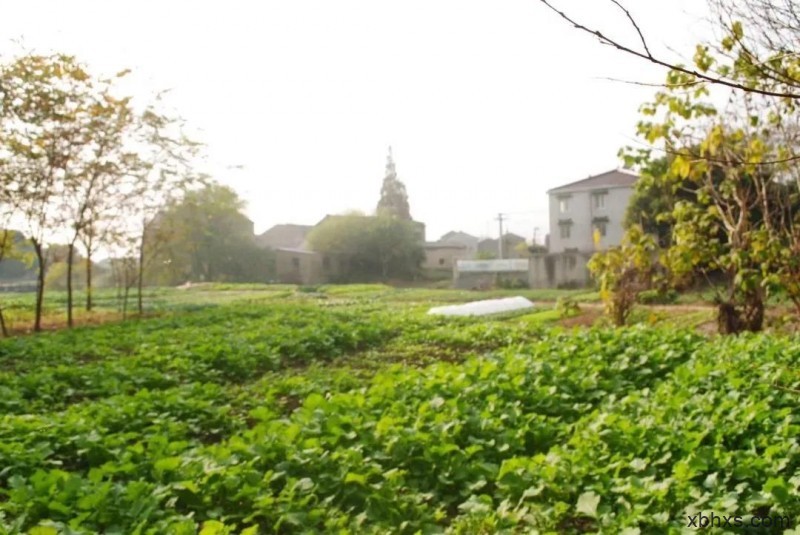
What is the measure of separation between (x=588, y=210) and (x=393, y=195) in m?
19.6

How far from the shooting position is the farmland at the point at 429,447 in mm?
3070

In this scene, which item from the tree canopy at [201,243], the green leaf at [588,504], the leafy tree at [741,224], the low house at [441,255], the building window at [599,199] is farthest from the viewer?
the low house at [441,255]

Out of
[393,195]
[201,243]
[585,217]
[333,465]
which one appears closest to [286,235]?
[393,195]

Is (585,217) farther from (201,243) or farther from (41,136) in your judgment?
(41,136)

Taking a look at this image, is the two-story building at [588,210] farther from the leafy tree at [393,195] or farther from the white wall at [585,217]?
the leafy tree at [393,195]

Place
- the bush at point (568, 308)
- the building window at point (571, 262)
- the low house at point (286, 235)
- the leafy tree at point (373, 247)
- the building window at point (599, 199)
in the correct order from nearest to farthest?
1. the bush at point (568, 308)
2. the building window at point (571, 262)
3. the building window at point (599, 199)
4. the leafy tree at point (373, 247)
5. the low house at point (286, 235)

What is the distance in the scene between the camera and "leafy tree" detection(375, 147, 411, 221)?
160ft

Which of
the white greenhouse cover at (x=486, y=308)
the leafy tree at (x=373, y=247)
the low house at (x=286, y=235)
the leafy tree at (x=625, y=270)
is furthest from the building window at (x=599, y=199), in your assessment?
the low house at (x=286, y=235)

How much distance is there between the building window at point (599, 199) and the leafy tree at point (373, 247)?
1031 centimetres

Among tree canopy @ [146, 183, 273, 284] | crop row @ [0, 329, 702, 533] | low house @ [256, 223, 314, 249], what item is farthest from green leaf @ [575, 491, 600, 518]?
low house @ [256, 223, 314, 249]

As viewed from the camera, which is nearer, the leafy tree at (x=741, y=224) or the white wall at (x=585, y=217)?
the leafy tree at (x=741, y=224)

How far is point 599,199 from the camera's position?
32.2 m

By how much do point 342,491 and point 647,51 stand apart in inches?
109

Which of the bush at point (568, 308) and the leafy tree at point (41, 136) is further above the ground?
the leafy tree at point (41, 136)
